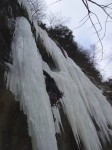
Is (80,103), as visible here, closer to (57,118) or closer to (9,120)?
(57,118)

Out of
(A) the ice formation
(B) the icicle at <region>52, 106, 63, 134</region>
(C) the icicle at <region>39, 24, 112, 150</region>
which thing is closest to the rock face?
(A) the ice formation

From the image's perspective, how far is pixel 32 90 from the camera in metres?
3.37

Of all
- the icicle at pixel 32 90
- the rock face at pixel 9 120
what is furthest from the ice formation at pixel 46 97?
the rock face at pixel 9 120

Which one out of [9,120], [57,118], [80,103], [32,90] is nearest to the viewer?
[32,90]

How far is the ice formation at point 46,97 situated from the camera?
308cm

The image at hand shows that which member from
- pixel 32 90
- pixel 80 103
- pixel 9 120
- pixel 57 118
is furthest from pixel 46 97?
pixel 80 103

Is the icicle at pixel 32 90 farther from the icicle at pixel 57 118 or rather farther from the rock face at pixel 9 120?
the icicle at pixel 57 118

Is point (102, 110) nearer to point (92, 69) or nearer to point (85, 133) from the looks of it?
point (85, 133)

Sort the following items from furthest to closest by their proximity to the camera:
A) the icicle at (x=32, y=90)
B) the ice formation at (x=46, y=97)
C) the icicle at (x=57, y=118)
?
1. the icicle at (x=57, y=118)
2. the ice formation at (x=46, y=97)
3. the icicle at (x=32, y=90)

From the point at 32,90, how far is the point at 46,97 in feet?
0.81

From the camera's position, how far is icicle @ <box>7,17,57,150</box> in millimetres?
2961

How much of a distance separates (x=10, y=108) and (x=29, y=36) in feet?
3.89

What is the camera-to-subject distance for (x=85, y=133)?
173 inches

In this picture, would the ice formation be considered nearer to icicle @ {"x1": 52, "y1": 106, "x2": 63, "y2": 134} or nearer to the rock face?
icicle @ {"x1": 52, "y1": 106, "x2": 63, "y2": 134}
